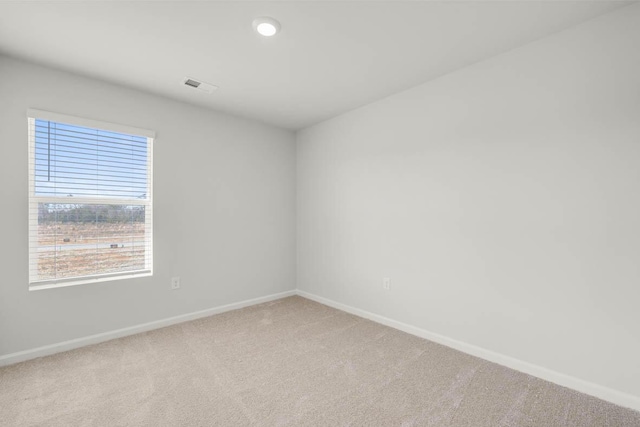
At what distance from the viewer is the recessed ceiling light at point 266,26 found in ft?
6.05

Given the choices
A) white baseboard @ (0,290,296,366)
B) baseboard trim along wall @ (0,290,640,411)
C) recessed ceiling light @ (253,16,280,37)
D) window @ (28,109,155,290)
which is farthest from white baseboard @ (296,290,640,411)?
recessed ceiling light @ (253,16,280,37)

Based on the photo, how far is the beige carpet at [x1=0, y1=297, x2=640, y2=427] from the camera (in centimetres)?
165

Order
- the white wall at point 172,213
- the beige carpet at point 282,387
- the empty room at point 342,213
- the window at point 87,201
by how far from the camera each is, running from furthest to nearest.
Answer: the window at point 87,201 < the white wall at point 172,213 < the empty room at point 342,213 < the beige carpet at point 282,387

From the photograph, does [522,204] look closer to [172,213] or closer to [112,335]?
[172,213]

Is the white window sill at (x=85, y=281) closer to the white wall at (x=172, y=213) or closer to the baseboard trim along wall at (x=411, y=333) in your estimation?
the white wall at (x=172, y=213)

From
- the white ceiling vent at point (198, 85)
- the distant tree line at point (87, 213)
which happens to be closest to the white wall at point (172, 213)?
the distant tree line at point (87, 213)

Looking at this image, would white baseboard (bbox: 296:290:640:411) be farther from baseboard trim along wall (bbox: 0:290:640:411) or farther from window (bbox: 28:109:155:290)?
window (bbox: 28:109:155:290)

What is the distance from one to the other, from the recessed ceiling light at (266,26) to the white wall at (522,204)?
1.50 metres

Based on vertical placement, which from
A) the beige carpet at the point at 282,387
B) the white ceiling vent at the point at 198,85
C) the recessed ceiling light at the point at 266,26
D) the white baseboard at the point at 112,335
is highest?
the recessed ceiling light at the point at 266,26

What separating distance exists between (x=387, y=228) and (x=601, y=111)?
1805 mm

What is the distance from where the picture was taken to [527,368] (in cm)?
209

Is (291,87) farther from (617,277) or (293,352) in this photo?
(617,277)

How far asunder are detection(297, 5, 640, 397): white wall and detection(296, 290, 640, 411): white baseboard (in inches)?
1.6

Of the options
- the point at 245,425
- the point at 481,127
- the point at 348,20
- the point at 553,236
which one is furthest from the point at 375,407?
the point at 348,20
